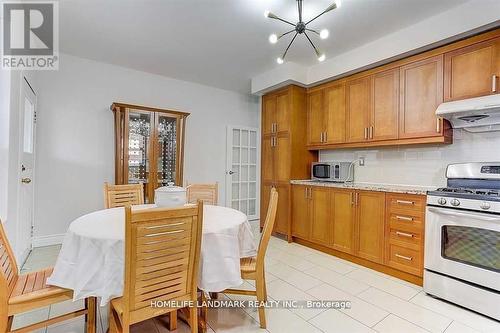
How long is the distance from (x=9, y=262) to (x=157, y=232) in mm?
1015

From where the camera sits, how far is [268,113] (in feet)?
14.2

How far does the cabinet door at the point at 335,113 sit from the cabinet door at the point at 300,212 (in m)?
0.83

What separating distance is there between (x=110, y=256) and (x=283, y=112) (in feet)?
10.5

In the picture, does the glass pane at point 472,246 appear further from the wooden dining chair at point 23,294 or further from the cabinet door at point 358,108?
the wooden dining chair at point 23,294

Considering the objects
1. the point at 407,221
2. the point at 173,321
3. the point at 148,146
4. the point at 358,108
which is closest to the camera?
the point at 173,321

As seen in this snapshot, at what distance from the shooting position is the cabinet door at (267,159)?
13.9ft

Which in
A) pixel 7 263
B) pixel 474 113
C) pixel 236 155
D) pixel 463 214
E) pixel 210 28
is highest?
pixel 210 28

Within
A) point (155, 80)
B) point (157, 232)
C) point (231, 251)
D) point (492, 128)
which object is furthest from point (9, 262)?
point (492, 128)

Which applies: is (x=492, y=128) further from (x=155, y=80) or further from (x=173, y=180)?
(x=155, y=80)

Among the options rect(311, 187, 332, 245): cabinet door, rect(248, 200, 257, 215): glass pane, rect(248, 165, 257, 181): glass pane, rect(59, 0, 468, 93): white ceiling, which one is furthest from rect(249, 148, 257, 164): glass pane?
rect(311, 187, 332, 245): cabinet door

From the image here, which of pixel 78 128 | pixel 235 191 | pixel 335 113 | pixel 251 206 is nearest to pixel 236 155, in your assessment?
pixel 235 191

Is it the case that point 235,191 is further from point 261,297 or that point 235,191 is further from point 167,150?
point 261,297

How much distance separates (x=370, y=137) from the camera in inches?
127

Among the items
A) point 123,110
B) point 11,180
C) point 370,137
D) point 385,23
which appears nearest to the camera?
point 11,180
